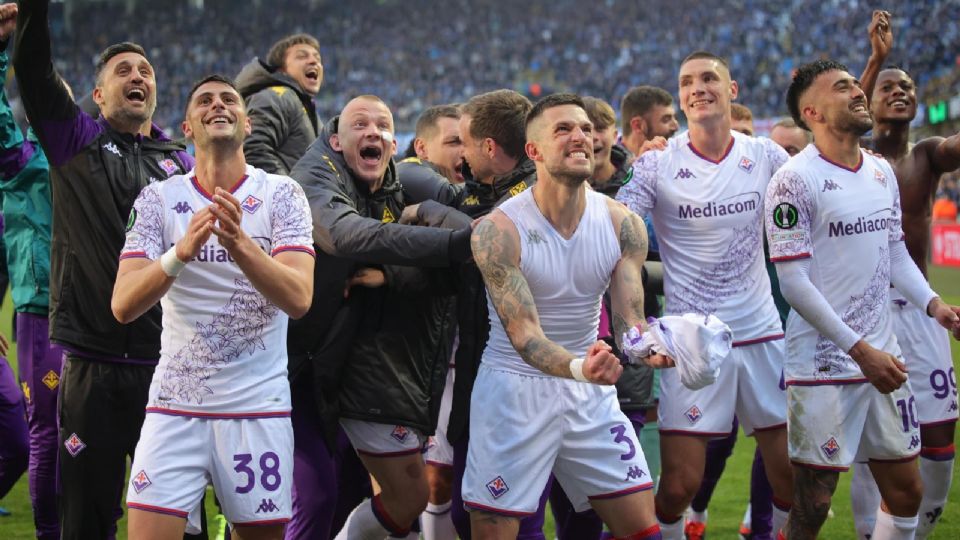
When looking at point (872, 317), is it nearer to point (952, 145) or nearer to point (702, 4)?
point (952, 145)

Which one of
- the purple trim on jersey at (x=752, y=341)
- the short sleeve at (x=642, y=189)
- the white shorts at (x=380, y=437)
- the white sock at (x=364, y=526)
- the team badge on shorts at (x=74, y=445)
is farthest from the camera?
the short sleeve at (x=642, y=189)

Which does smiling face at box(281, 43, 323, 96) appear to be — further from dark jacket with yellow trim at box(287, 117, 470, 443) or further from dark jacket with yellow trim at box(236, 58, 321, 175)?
dark jacket with yellow trim at box(287, 117, 470, 443)

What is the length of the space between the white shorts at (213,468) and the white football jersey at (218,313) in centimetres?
6

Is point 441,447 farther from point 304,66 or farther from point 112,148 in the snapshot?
point 304,66

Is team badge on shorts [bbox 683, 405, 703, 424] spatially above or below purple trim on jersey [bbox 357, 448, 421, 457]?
above

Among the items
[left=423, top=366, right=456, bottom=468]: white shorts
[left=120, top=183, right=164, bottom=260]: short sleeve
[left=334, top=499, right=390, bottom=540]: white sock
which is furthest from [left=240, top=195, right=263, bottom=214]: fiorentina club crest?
[left=423, top=366, right=456, bottom=468]: white shorts

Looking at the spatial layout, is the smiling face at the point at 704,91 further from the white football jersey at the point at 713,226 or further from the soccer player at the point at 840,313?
the soccer player at the point at 840,313

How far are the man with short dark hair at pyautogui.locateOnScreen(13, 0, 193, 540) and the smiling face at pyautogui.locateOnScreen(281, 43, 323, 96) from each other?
230 cm

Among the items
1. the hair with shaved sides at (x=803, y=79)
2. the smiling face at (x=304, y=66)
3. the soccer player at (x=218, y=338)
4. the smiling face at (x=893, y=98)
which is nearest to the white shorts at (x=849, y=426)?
the hair with shaved sides at (x=803, y=79)

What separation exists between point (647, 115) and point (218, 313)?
396 centimetres

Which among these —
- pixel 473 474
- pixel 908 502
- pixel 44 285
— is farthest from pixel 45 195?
pixel 908 502

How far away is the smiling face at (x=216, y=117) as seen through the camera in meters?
4.37

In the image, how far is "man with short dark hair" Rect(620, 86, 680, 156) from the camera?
745cm

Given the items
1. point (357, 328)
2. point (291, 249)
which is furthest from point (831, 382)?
point (291, 249)
